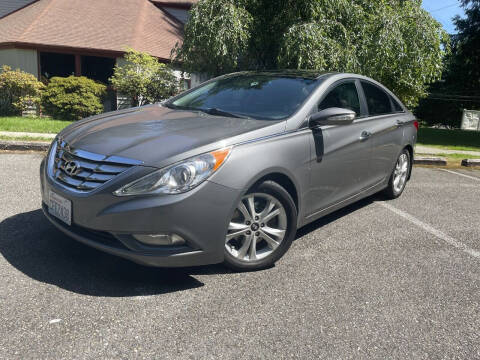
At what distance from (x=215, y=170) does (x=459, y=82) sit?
2863cm

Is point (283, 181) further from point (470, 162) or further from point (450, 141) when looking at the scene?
point (450, 141)

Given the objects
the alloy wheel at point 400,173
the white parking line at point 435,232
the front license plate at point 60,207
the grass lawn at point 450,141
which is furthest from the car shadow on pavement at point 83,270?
the grass lawn at point 450,141

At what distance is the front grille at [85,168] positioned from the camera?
298 cm

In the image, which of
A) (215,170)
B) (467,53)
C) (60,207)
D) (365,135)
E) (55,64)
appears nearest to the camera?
(215,170)

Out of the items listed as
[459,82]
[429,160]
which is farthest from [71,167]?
[459,82]

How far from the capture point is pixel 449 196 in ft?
21.3

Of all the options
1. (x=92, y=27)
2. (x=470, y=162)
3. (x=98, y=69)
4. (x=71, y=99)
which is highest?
(x=92, y=27)

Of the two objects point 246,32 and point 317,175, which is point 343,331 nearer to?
point 317,175

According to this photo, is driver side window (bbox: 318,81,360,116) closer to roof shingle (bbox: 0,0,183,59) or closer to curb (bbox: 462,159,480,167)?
curb (bbox: 462,159,480,167)

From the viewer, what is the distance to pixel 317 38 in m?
10.9

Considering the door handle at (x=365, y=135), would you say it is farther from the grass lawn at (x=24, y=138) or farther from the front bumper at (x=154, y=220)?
the grass lawn at (x=24, y=138)

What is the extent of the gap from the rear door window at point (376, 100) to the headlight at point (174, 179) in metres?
2.66

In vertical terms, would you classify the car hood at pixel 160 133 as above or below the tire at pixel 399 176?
above

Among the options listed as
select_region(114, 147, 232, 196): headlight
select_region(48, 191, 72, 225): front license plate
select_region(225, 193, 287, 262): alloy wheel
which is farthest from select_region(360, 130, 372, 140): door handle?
select_region(48, 191, 72, 225): front license plate
